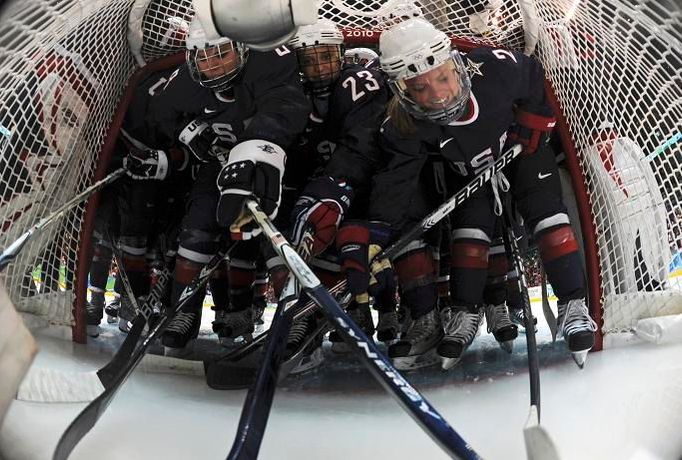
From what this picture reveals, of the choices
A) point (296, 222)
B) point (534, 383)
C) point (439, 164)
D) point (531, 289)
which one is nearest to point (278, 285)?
point (296, 222)

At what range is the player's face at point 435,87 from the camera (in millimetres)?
1757

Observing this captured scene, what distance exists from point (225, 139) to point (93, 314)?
2.41 ft

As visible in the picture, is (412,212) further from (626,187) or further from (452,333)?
(626,187)

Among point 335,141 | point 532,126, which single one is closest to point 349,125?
point 335,141

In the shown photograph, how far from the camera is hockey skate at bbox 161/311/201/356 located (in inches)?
92.9

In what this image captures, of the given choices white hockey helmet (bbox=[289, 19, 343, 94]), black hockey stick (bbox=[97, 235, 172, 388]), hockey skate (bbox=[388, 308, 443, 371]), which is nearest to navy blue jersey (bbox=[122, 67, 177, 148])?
black hockey stick (bbox=[97, 235, 172, 388])

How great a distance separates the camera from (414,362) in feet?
7.14

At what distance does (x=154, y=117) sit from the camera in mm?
2334

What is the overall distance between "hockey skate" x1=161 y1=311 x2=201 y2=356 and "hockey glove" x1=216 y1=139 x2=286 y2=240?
0.62m

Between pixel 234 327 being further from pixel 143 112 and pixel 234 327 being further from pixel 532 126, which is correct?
pixel 532 126

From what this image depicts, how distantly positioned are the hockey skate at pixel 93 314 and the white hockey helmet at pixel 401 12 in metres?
1.31

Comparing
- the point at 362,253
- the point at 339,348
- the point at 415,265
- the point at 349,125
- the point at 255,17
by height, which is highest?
the point at 255,17

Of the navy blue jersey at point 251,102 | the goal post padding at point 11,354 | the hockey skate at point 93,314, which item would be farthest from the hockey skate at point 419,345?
the goal post padding at point 11,354

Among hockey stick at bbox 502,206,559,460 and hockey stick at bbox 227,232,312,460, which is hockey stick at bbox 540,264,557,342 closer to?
hockey stick at bbox 502,206,559,460
